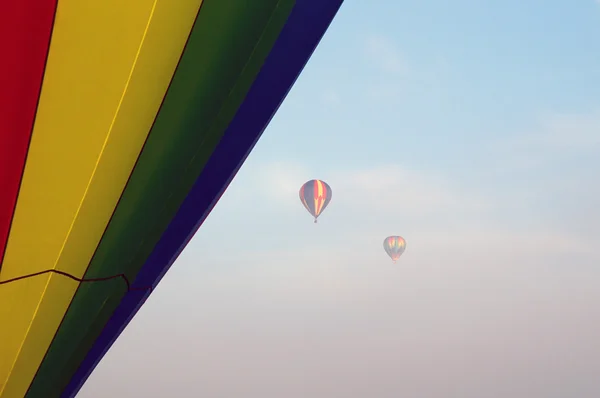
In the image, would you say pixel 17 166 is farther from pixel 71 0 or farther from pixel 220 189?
pixel 220 189

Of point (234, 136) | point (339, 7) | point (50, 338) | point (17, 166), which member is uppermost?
point (339, 7)

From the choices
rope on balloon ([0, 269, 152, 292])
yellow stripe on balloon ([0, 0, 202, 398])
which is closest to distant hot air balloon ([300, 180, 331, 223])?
rope on balloon ([0, 269, 152, 292])

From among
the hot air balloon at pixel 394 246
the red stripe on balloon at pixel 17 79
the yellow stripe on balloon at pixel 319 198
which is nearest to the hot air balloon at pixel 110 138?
the red stripe on balloon at pixel 17 79

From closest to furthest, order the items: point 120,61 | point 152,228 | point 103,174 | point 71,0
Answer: point 71,0 < point 120,61 < point 103,174 < point 152,228

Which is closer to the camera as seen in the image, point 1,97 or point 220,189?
point 1,97

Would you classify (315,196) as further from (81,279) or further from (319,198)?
(81,279)

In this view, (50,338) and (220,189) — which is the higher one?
(220,189)

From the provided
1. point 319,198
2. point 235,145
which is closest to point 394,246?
point 319,198

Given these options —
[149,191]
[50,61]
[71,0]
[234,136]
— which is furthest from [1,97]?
[234,136]
